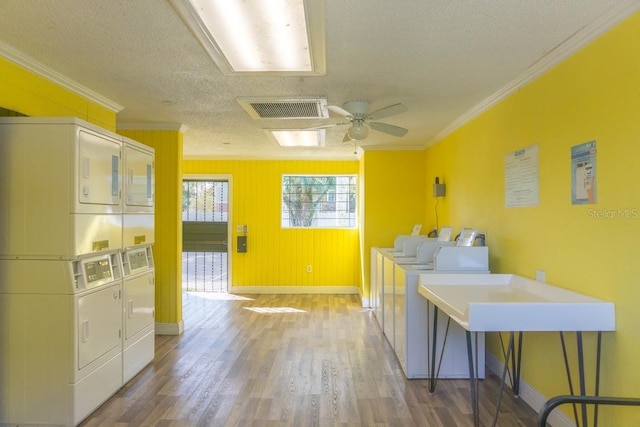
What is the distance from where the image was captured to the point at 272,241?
6980 mm

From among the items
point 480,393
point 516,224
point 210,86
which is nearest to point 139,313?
point 210,86

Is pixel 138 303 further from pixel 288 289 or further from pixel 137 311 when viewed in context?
pixel 288 289

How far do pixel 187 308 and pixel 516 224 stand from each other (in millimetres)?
4572

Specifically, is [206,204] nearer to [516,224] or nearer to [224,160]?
[224,160]

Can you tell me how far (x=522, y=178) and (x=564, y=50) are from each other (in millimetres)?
918

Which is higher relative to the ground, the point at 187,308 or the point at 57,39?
the point at 57,39

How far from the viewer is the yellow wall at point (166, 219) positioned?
15.1 ft

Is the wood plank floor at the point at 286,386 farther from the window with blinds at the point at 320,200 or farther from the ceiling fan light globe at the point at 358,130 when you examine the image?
the window with blinds at the point at 320,200

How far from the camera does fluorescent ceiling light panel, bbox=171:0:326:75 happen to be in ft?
6.18

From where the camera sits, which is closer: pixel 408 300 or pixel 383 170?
pixel 408 300

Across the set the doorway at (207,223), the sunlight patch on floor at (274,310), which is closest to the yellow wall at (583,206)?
the sunlight patch on floor at (274,310)

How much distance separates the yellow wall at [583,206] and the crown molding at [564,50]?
4 cm

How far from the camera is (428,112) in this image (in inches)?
156

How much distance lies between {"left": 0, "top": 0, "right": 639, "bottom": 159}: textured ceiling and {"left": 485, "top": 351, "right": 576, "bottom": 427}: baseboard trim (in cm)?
220
